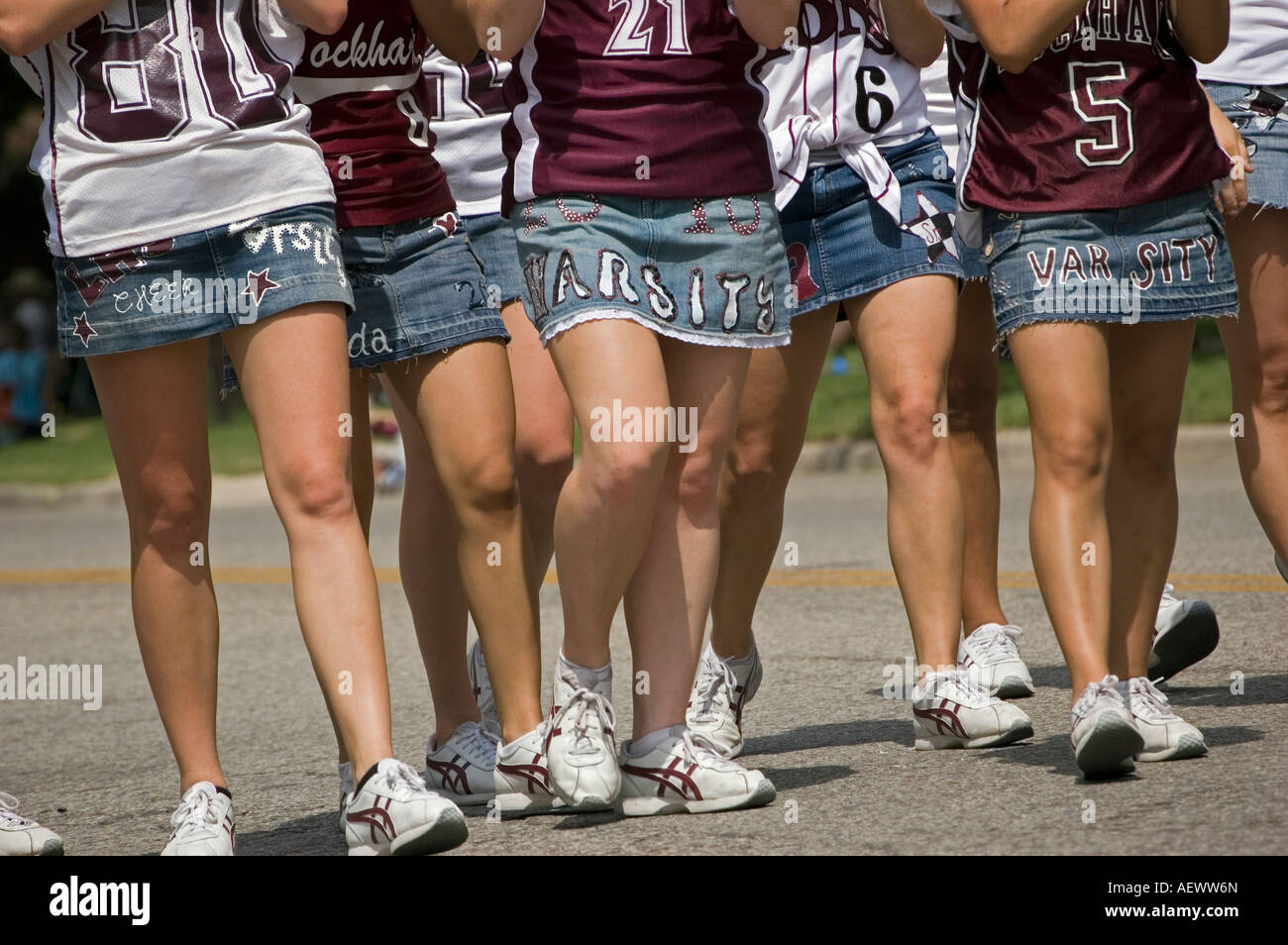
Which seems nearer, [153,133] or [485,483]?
[153,133]

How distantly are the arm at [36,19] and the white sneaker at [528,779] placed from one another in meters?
1.60

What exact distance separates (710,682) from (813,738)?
1.15ft

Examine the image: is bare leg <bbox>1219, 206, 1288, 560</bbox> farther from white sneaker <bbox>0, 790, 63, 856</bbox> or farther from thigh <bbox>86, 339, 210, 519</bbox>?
white sneaker <bbox>0, 790, 63, 856</bbox>

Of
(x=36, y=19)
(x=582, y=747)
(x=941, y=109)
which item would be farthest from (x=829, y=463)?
(x=36, y=19)

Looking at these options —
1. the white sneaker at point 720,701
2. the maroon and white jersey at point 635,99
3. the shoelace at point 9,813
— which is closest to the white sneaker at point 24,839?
the shoelace at point 9,813

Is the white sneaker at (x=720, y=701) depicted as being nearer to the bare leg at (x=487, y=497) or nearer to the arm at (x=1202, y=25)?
the bare leg at (x=487, y=497)

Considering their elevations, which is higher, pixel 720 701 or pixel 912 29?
pixel 912 29

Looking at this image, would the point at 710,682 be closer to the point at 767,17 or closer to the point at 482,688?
the point at 482,688

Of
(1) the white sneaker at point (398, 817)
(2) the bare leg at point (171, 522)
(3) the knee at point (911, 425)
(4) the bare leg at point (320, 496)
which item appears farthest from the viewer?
(3) the knee at point (911, 425)

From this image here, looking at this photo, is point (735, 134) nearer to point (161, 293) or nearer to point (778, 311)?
point (778, 311)

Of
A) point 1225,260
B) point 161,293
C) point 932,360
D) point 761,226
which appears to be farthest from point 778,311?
point 161,293

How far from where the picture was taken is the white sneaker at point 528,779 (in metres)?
3.54

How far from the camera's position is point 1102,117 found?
359 cm
